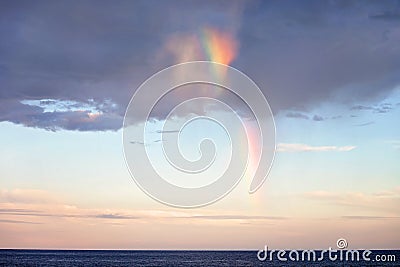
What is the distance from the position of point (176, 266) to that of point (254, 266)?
2031 cm

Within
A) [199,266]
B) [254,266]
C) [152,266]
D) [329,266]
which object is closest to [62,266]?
[152,266]

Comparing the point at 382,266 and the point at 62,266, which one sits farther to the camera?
the point at 62,266

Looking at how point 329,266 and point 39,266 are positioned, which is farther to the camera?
point 39,266

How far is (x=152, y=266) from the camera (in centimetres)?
17975

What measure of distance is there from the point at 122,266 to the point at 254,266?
36079mm

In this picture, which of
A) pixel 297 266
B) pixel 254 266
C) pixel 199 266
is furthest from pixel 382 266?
pixel 199 266

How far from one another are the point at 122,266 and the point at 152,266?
1032 cm

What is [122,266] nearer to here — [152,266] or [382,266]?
[152,266]

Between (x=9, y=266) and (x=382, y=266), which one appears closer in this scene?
(x=382, y=266)

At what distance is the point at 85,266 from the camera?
184 metres

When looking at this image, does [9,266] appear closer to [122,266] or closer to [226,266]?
[122,266]

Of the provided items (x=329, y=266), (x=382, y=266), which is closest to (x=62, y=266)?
(x=329, y=266)

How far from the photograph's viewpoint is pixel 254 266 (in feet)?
574

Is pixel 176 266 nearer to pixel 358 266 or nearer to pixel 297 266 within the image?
pixel 297 266
